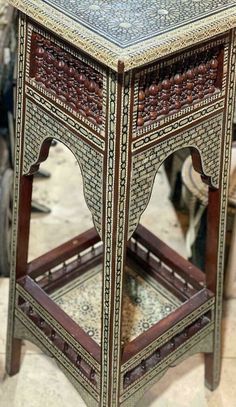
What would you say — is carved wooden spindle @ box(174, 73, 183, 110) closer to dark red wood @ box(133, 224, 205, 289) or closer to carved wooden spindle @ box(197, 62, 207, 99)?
carved wooden spindle @ box(197, 62, 207, 99)

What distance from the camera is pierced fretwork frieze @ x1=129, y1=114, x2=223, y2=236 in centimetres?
146

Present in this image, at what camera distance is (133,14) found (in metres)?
1.40

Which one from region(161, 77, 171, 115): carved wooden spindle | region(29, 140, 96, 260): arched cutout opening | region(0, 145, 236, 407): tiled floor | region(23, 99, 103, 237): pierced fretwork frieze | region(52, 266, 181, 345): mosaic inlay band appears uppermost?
region(161, 77, 171, 115): carved wooden spindle

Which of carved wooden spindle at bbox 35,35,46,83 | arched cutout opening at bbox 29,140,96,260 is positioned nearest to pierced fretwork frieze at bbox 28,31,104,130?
carved wooden spindle at bbox 35,35,46,83

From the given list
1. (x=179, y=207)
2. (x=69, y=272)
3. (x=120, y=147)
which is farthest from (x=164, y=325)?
(x=179, y=207)

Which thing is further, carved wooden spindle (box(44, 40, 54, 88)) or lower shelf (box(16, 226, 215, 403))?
lower shelf (box(16, 226, 215, 403))

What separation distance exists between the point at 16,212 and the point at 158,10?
0.50 meters

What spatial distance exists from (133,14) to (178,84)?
5.2 inches

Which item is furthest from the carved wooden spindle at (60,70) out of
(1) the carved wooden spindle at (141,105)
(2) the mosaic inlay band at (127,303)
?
(2) the mosaic inlay band at (127,303)

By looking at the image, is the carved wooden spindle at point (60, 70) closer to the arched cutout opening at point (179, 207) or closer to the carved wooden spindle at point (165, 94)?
the carved wooden spindle at point (165, 94)

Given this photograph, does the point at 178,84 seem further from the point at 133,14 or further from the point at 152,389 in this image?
the point at 152,389

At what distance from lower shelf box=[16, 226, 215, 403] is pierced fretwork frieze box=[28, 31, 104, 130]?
0.44 meters

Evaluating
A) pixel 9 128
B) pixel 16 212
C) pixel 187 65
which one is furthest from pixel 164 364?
pixel 9 128

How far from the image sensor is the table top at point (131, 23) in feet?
4.29
